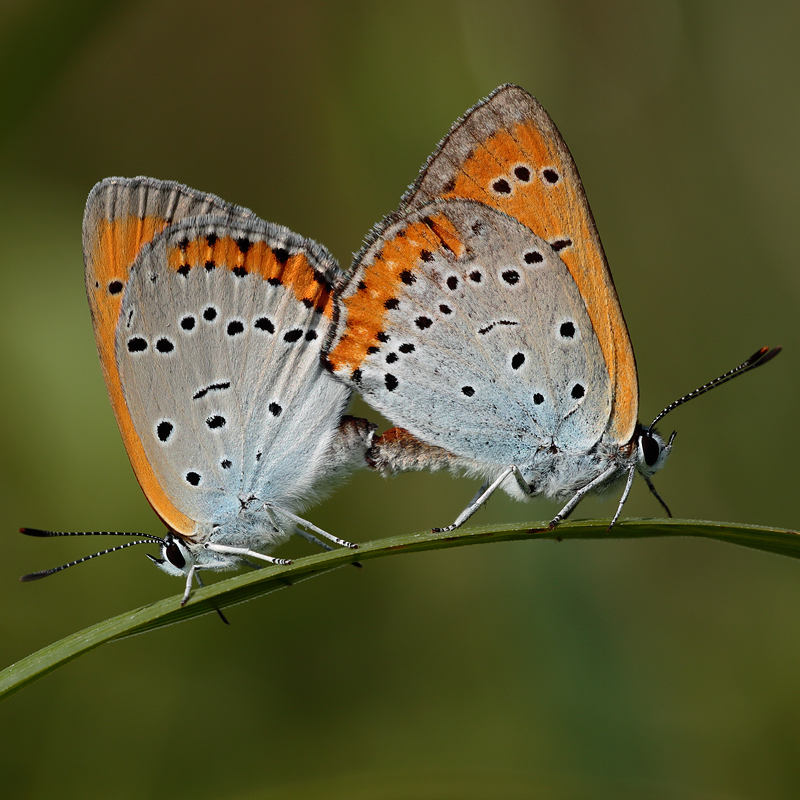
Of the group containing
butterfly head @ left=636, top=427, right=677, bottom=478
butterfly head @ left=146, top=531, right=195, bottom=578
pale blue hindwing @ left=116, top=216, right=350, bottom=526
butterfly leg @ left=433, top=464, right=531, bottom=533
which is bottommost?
butterfly head @ left=636, top=427, right=677, bottom=478

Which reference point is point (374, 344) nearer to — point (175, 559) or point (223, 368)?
point (223, 368)

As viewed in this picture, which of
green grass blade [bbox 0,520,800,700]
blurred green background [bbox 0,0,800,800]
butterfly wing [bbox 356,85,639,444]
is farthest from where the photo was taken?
blurred green background [bbox 0,0,800,800]

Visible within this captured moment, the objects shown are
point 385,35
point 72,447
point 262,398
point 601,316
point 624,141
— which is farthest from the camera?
point 624,141

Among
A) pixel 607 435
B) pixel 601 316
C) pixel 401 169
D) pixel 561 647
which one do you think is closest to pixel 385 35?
pixel 401 169

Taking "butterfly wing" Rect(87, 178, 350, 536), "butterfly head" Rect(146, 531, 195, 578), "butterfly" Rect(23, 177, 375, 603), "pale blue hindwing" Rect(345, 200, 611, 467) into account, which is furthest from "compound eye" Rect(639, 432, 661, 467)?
"butterfly head" Rect(146, 531, 195, 578)

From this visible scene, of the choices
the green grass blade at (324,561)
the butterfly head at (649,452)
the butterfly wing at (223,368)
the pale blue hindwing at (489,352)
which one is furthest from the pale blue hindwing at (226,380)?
the butterfly head at (649,452)

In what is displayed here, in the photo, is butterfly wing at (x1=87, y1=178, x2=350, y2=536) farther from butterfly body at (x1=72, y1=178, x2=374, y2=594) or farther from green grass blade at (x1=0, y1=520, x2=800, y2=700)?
green grass blade at (x1=0, y1=520, x2=800, y2=700)

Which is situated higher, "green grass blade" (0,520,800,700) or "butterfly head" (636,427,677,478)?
"green grass blade" (0,520,800,700)

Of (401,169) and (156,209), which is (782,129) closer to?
(401,169)
